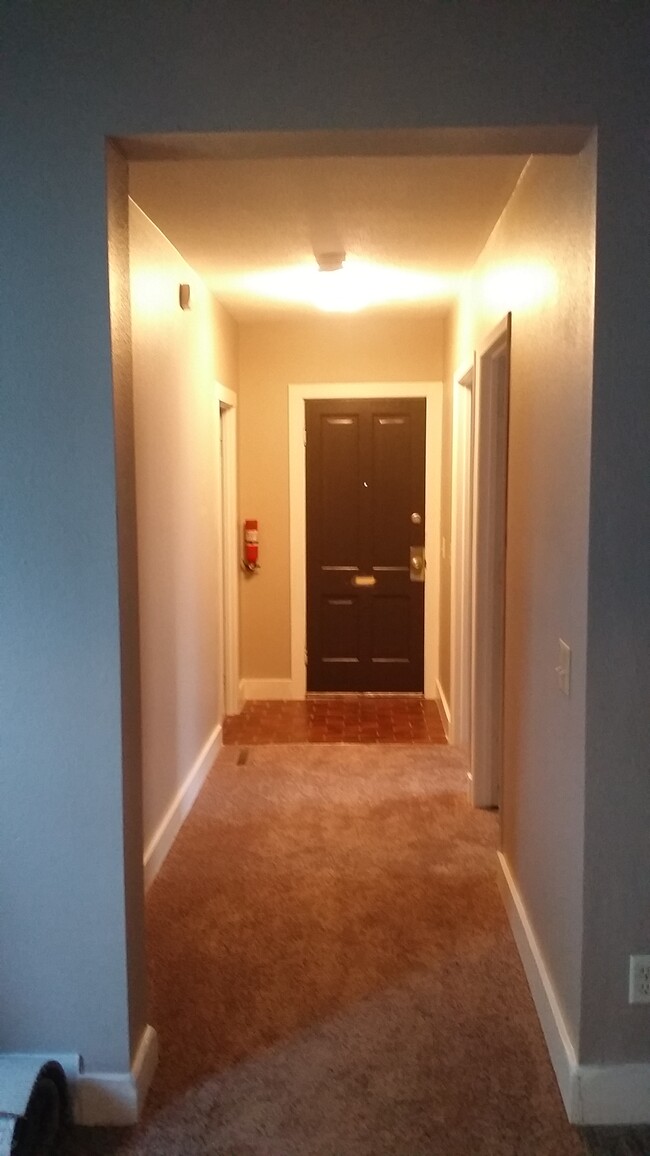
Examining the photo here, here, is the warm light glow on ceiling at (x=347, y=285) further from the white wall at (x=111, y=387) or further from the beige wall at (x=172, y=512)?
the white wall at (x=111, y=387)

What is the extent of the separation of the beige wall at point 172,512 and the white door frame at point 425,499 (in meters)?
1.06

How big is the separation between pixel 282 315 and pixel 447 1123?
431 centimetres

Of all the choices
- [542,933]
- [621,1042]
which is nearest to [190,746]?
[542,933]

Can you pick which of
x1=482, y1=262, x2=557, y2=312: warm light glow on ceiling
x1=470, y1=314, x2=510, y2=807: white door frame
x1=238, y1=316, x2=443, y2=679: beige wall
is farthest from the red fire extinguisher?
x1=482, y1=262, x2=557, y2=312: warm light glow on ceiling

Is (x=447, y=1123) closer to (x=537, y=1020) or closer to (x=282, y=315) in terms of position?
(x=537, y=1020)

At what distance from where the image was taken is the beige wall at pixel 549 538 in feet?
6.54

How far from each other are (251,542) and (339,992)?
3421 mm

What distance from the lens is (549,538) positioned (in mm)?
2299

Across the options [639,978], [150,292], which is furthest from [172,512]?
[639,978]

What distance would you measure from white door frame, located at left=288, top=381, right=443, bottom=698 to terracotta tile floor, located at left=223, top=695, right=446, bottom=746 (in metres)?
0.22

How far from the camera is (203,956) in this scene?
276 cm

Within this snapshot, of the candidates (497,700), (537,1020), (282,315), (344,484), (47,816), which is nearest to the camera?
(47,816)

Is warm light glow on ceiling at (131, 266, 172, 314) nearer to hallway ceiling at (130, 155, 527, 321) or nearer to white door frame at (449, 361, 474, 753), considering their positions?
hallway ceiling at (130, 155, 527, 321)

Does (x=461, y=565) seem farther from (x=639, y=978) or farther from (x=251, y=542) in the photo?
(x=639, y=978)
